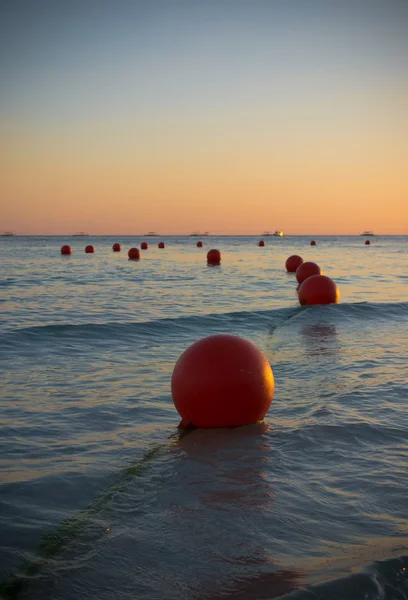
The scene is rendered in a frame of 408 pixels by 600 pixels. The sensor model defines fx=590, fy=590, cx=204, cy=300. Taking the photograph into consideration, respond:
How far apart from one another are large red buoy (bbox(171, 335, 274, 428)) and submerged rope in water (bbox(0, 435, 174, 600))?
0.88m

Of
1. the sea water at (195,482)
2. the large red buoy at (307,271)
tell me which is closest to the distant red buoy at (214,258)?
the large red buoy at (307,271)

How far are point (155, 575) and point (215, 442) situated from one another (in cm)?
206

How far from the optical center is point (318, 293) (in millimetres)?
14461

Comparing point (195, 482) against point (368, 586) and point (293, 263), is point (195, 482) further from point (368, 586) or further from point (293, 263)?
point (293, 263)

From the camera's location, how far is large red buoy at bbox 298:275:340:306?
14.5 m

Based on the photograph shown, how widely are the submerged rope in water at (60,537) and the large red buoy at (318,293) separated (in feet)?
34.2

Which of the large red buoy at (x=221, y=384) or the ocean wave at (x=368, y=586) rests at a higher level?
the large red buoy at (x=221, y=384)

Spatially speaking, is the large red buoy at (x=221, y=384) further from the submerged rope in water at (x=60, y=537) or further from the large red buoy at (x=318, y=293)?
the large red buoy at (x=318, y=293)

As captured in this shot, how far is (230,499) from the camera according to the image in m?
4.06

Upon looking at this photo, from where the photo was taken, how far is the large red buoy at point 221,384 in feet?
17.4

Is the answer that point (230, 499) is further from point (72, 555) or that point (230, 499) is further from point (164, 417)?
point (164, 417)

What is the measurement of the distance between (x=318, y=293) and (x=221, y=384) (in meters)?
9.61

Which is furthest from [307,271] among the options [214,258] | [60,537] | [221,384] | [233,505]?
[60,537]

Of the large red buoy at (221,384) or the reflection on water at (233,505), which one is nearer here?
the reflection on water at (233,505)
